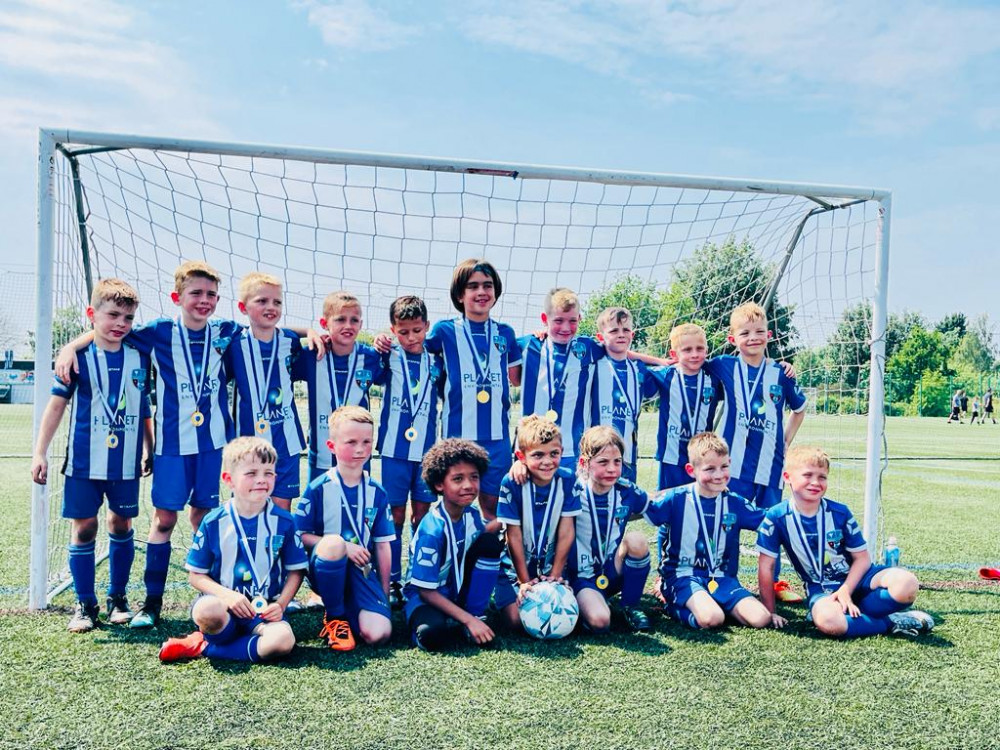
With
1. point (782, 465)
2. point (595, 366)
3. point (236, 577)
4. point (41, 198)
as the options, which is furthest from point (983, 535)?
point (41, 198)

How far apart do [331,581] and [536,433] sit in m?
1.04

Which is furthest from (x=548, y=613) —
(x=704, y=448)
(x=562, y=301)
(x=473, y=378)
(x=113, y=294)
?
(x=113, y=294)

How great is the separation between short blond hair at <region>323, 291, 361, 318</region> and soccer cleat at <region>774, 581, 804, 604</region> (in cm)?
250

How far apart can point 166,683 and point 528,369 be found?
86.0 inches

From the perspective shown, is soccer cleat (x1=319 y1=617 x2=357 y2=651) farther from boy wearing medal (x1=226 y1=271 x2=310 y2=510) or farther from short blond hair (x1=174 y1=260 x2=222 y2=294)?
short blond hair (x1=174 y1=260 x2=222 y2=294)

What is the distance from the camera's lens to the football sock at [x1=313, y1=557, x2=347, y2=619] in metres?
3.01

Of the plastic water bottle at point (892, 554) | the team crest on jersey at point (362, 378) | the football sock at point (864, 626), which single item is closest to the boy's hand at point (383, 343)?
the team crest on jersey at point (362, 378)

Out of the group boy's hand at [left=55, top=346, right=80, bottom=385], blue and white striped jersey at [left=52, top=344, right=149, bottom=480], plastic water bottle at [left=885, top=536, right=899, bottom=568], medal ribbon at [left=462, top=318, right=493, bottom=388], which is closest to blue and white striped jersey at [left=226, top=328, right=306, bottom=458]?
blue and white striped jersey at [left=52, top=344, right=149, bottom=480]

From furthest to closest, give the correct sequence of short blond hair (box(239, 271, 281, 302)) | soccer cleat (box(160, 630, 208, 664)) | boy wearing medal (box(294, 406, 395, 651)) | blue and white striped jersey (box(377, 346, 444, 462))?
blue and white striped jersey (box(377, 346, 444, 462))
short blond hair (box(239, 271, 281, 302))
boy wearing medal (box(294, 406, 395, 651))
soccer cleat (box(160, 630, 208, 664))

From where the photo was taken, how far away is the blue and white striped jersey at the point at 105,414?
3.27 m

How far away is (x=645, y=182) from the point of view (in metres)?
4.19

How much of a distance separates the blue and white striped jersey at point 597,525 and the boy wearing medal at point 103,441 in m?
1.97

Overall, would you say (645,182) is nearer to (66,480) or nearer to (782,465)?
(782,465)

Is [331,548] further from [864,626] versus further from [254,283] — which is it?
[864,626]
